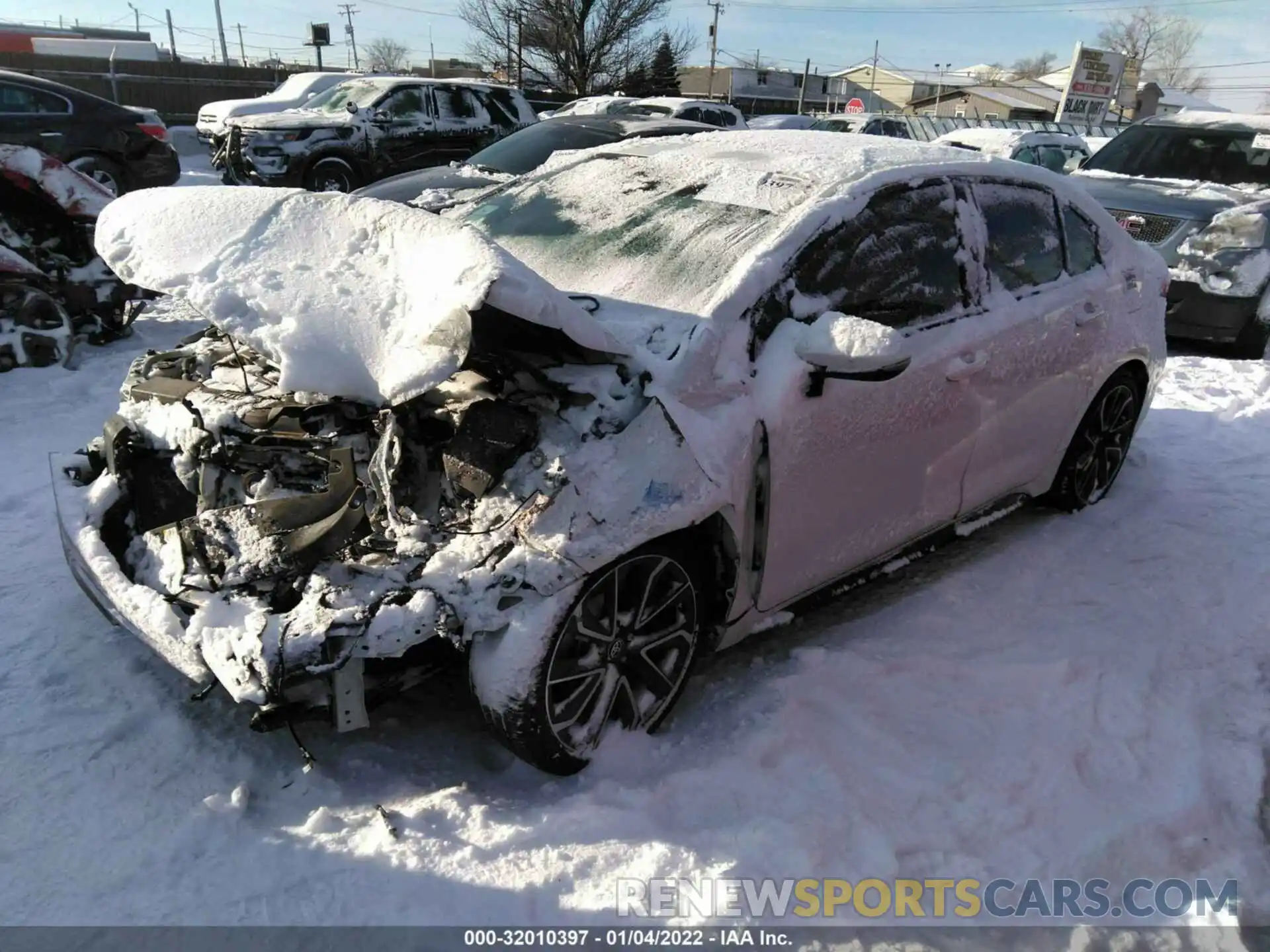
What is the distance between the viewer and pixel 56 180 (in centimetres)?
589

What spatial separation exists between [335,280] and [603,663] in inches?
53.9

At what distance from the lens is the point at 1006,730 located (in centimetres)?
298

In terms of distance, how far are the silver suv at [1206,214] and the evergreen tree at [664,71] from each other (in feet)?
88.4

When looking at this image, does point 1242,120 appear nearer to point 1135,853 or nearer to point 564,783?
point 1135,853

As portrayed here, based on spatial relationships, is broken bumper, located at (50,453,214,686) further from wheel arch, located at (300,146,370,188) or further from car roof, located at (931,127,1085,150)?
car roof, located at (931,127,1085,150)

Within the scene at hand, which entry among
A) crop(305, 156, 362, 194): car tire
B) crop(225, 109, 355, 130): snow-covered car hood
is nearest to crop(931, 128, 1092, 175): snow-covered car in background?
crop(305, 156, 362, 194): car tire

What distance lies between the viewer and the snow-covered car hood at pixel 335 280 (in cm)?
233

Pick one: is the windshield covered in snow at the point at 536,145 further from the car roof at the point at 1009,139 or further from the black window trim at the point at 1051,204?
the car roof at the point at 1009,139

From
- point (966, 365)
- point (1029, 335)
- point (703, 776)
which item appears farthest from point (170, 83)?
point (703, 776)

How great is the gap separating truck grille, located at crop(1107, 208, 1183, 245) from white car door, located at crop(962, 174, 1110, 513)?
171 inches

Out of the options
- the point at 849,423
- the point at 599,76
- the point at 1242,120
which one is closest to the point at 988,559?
the point at 849,423

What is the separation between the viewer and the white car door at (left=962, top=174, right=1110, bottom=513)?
11.8ft

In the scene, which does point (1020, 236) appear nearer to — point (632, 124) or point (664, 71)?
point (632, 124)

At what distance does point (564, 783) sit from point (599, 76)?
33.2 meters
